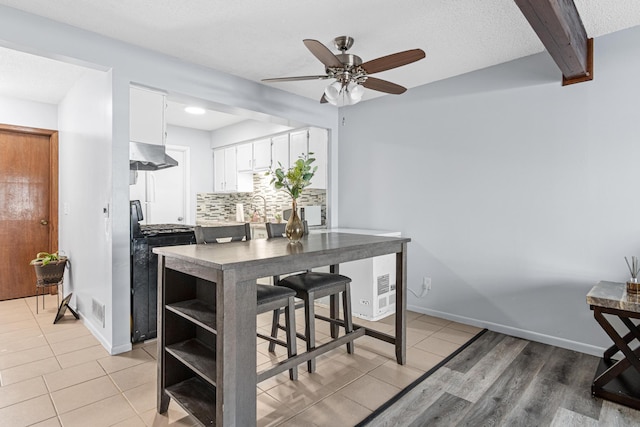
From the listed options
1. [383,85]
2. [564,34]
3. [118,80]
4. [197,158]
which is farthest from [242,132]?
[564,34]

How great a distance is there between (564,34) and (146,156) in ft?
9.99

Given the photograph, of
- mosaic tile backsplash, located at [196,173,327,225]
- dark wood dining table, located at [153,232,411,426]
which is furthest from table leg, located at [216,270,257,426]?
mosaic tile backsplash, located at [196,173,327,225]

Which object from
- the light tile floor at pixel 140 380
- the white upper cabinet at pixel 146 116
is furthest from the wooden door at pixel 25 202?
the white upper cabinet at pixel 146 116

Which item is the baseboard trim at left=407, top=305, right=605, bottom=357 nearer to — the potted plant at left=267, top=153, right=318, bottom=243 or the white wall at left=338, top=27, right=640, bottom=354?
the white wall at left=338, top=27, right=640, bottom=354

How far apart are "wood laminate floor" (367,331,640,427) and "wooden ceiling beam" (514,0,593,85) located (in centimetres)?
215

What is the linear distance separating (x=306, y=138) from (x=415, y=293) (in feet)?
Answer: 7.67

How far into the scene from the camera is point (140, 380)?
2.33 metres

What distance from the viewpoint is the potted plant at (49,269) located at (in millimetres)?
3488

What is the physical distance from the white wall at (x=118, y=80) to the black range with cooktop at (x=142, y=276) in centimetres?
8

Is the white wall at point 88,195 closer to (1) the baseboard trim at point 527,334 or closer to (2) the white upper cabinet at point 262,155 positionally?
(2) the white upper cabinet at point 262,155

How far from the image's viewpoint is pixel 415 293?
382 cm

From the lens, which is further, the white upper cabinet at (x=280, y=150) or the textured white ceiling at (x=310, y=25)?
the white upper cabinet at (x=280, y=150)

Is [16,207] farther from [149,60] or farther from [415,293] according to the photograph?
[415,293]

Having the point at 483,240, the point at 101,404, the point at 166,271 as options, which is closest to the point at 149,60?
the point at 166,271
